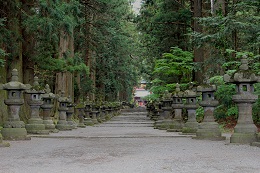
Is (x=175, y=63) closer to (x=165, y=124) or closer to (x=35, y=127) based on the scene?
(x=165, y=124)

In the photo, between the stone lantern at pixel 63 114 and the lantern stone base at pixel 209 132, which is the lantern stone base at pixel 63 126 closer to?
the stone lantern at pixel 63 114

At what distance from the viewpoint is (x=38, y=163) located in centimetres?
710

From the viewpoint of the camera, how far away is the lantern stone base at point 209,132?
1206cm

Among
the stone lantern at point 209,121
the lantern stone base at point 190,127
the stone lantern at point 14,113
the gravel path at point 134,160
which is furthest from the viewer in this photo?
the lantern stone base at point 190,127

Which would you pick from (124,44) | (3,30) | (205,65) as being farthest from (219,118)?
(124,44)

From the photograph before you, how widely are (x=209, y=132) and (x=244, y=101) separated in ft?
6.66

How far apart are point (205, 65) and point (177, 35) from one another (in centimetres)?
960

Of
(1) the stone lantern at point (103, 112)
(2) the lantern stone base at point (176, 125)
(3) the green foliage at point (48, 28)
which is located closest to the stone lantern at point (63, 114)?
(3) the green foliage at point (48, 28)

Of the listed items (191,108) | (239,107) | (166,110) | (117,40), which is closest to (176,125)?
(166,110)

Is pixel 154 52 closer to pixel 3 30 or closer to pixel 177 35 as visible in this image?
pixel 177 35

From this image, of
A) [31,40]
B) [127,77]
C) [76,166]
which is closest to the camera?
[76,166]

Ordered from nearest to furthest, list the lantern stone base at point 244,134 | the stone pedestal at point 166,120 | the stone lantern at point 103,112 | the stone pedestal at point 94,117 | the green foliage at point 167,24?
1. the lantern stone base at point 244,134
2. the stone pedestal at point 166,120
3. the green foliage at point 167,24
4. the stone pedestal at point 94,117
5. the stone lantern at point 103,112

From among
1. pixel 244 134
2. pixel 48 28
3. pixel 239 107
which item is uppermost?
pixel 48 28

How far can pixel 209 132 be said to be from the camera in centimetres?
1215
